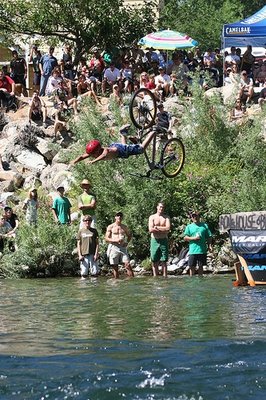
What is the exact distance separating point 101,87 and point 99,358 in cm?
1993

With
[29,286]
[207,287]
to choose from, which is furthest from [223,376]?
[29,286]

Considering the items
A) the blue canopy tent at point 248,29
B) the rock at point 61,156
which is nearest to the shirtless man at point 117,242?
the rock at point 61,156

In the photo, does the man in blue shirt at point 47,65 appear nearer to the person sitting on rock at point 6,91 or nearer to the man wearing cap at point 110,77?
the person sitting on rock at point 6,91

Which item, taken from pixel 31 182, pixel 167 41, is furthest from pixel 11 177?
pixel 167 41

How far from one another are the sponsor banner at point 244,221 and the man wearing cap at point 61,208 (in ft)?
15.0

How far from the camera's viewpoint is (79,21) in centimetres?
4003

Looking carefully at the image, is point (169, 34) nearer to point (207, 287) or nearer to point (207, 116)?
point (207, 116)

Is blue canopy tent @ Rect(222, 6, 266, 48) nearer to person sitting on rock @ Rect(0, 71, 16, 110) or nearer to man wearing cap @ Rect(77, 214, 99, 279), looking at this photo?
person sitting on rock @ Rect(0, 71, 16, 110)

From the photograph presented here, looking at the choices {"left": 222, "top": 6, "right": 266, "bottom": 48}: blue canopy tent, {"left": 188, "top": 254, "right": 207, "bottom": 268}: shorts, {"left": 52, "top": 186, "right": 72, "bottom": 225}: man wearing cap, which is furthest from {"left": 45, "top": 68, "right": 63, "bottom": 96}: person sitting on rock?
{"left": 188, "top": 254, "right": 207, "bottom": 268}: shorts

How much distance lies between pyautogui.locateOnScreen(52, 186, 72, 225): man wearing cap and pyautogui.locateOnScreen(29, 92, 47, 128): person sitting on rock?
674cm

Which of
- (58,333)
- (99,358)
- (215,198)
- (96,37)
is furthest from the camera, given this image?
(96,37)

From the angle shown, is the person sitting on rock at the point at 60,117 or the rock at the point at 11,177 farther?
the person sitting on rock at the point at 60,117

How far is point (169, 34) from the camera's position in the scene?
36.6 meters

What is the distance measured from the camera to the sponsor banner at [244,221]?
1059 inches
